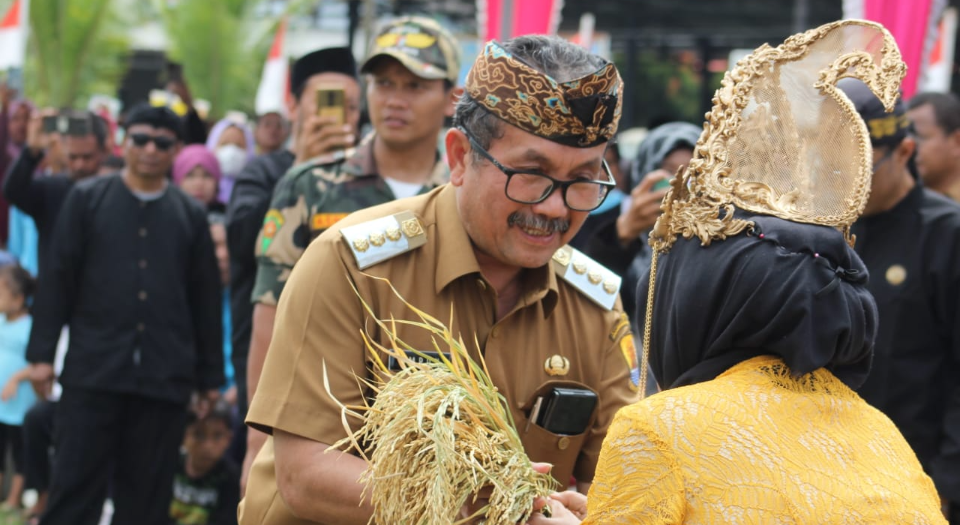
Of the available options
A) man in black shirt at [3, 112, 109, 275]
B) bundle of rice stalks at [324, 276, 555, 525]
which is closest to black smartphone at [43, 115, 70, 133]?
man in black shirt at [3, 112, 109, 275]

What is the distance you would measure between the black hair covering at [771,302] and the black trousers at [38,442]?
20.2 ft

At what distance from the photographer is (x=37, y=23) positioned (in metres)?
19.7

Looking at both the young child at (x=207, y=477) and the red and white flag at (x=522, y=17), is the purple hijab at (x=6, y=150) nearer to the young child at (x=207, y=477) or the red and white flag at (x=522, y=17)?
the young child at (x=207, y=477)

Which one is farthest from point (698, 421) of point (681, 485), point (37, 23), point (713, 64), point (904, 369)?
point (713, 64)

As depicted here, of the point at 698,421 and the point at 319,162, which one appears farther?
the point at 319,162

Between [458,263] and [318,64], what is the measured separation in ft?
10.6

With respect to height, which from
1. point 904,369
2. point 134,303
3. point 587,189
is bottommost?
point 134,303

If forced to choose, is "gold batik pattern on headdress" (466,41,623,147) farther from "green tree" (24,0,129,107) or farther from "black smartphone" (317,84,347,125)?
"green tree" (24,0,129,107)

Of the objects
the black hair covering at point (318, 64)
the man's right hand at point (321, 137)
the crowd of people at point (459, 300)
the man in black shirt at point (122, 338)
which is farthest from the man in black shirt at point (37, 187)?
the man's right hand at point (321, 137)

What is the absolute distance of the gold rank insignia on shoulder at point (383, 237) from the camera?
268 cm

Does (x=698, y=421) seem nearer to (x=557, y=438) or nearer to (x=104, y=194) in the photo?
(x=557, y=438)

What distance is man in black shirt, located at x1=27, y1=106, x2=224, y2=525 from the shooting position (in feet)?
20.5

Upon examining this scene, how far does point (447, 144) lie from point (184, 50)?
19.8 metres

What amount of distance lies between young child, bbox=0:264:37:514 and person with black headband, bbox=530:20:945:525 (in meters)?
6.29
